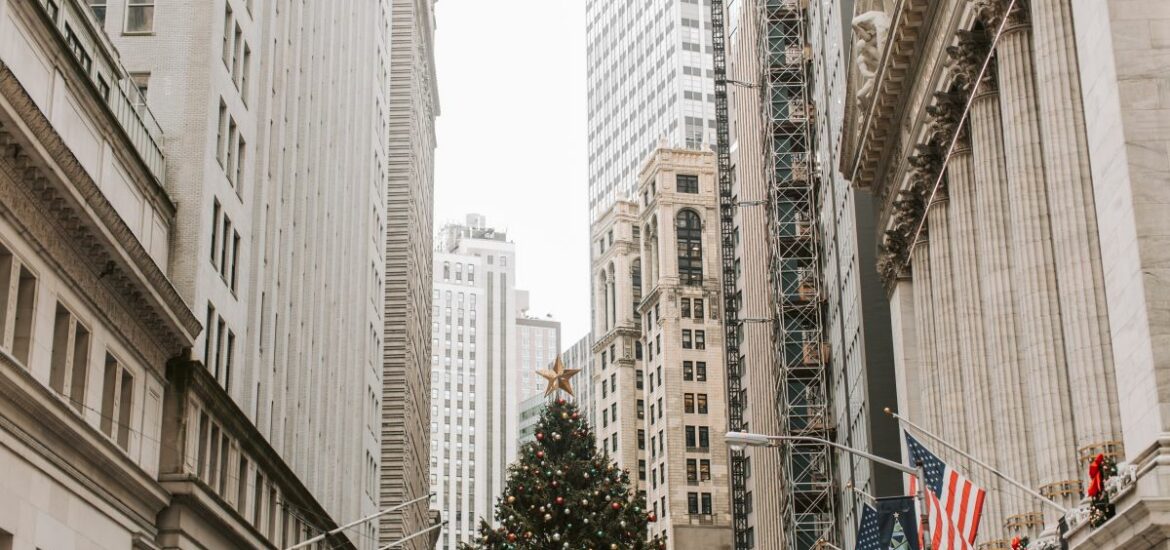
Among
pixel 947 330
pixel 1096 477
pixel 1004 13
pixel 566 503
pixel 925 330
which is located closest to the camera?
pixel 1096 477

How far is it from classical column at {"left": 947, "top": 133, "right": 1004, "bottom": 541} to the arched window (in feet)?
424

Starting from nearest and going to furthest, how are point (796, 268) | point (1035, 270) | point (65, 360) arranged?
point (65, 360)
point (1035, 270)
point (796, 268)

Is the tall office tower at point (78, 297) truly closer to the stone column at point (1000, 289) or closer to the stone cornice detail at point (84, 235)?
the stone cornice detail at point (84, 235)

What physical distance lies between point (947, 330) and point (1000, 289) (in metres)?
7.59

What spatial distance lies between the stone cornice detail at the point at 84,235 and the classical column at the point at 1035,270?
20.9m

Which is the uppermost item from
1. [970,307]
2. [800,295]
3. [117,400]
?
[800,295]

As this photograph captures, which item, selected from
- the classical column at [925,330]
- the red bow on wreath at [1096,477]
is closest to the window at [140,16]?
the classical column at [925,330]

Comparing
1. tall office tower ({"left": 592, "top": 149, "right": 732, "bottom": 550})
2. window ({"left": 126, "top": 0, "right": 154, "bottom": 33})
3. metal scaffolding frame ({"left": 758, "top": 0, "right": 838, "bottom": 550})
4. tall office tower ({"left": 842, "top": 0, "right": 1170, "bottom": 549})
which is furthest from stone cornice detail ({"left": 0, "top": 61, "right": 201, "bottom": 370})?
tall office tower ({"left": 592, "top": 149, "right": 732, "bottom": 550})

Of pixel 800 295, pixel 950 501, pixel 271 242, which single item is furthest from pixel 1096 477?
pixel 800 295

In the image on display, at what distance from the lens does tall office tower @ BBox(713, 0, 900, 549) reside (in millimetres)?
68250

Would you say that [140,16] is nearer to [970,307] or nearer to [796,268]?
[970,307]

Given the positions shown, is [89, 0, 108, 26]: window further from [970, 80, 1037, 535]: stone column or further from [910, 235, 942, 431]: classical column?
[910, 235, 942, 431]: classical column

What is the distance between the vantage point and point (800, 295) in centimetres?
9506

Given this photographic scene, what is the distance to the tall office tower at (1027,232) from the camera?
2800 cm
